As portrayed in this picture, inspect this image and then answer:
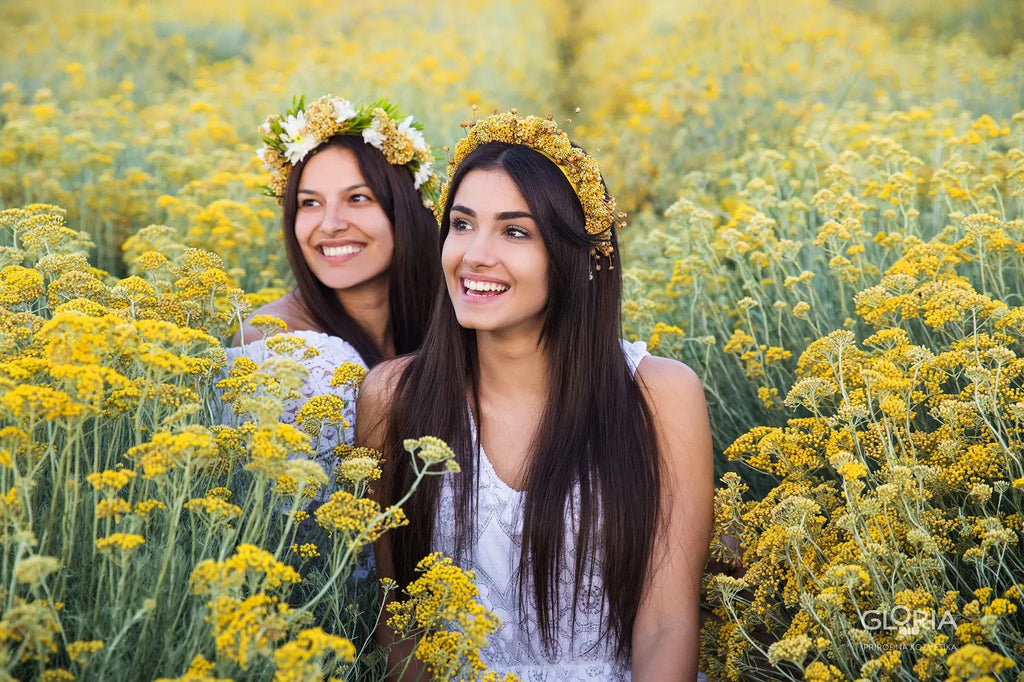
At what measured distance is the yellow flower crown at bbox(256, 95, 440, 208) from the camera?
407 centimetres

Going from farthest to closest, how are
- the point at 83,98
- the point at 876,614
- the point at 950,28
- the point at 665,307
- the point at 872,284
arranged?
the point at 950,28 → the point at 83,98 → the point at 665,307 → the point at 872,284 → the point at 876,614

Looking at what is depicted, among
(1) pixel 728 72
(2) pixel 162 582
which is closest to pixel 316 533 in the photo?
(2) pixel 162 582

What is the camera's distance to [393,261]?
417cm

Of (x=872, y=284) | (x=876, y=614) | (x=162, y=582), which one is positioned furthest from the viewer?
(x=872, y=284)

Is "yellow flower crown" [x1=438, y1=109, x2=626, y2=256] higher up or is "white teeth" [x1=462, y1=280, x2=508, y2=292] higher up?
"yellow flower crown" [x1=438, y1=109, x2=626, y2=256]

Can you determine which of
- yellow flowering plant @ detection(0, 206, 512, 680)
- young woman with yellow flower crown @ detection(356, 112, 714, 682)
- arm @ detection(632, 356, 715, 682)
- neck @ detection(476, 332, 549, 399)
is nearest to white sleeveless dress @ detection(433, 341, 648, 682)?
young woman with yellow flower crown @ detection(356, 112, 714, 682)

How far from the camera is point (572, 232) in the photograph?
9.52ft

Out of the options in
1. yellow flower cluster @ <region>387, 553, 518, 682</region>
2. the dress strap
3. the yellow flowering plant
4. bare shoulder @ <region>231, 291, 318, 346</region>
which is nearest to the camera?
the yellow flowering plant

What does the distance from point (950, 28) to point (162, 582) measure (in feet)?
39.7

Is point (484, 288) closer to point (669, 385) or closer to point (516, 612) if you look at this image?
point (669, 385)

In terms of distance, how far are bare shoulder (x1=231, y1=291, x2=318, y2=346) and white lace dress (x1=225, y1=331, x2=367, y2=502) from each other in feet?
0.59

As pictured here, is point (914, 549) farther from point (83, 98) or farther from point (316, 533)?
point (83, 98)

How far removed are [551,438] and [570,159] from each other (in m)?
0.81

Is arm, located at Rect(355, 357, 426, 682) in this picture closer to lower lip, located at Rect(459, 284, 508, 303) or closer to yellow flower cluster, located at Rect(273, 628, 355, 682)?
lower lip, located at Rect(459, 284, 508, 303)
